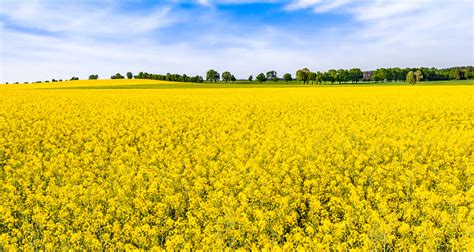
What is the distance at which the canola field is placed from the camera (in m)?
6.32

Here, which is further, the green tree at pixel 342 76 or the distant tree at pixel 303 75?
the green tree at pixel 342 76

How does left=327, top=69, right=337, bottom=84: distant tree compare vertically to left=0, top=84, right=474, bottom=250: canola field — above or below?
above

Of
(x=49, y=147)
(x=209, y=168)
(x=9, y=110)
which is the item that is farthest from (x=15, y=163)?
(x=9, y=110)

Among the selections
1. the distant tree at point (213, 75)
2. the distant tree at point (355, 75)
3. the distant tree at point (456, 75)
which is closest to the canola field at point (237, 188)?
the distant tree at point (213, 75)

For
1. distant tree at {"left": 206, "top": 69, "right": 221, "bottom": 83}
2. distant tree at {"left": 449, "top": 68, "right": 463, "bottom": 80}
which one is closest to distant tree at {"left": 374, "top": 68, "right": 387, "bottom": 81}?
distant tree at {"left": 449, "top": 68, "right": 463, "bottom": 80}

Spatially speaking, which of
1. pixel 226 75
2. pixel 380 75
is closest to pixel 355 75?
pixel 380 75

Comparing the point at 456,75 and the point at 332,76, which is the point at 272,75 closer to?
the point at 332,76

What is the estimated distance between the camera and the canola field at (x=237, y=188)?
6316 mm

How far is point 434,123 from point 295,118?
6.28 m

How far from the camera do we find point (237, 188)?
860cm

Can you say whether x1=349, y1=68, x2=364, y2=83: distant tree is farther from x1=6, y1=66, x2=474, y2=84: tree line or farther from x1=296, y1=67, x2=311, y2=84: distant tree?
x1=296, y1=67, x2=311, y2=84: distant tree

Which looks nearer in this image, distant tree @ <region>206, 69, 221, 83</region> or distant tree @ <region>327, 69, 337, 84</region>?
distant tree @ <region>327, 69, 337, 84</region>

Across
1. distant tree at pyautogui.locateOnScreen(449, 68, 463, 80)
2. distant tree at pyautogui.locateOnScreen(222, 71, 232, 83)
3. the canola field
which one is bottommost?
the canola field

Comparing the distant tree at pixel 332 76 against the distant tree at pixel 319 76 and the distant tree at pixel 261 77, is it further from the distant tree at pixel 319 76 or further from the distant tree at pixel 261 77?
the distant tree at pixel 261 77
